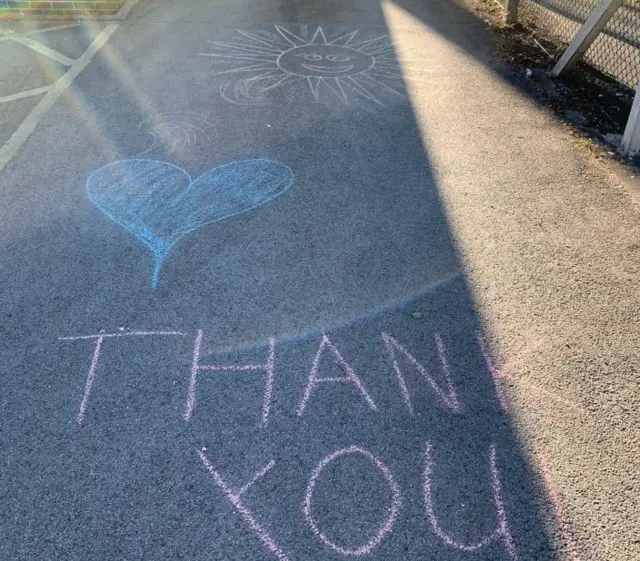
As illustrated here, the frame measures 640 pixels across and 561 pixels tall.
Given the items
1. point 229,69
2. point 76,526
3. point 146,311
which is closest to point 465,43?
point 229,69

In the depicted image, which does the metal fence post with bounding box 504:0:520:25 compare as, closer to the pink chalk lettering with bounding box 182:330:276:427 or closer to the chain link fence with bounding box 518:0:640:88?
the chain link fence with bounding box 518:0:640:88

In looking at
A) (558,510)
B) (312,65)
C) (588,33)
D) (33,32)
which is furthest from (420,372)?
(33,32)

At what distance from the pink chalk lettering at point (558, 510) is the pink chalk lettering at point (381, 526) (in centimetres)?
72

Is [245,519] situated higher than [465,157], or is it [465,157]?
[465,157]

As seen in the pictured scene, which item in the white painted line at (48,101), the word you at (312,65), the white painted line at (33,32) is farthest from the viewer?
the white painted line at (33,32)

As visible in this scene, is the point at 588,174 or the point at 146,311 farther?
the point at 588,174

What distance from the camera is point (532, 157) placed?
5355 millimetres

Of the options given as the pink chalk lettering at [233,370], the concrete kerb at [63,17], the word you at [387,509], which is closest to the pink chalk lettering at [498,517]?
the word you at [387,509]

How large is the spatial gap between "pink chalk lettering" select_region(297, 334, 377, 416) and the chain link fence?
5.21m

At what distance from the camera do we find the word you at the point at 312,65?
657cm

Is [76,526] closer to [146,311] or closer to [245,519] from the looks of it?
[245,519]

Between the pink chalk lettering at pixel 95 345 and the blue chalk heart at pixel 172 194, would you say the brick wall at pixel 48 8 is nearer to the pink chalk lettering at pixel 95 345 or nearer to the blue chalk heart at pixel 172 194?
the blue chalk heart at pixel 172 194

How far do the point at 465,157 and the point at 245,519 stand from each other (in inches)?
154

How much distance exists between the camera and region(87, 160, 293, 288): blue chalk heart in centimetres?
437
